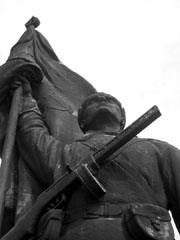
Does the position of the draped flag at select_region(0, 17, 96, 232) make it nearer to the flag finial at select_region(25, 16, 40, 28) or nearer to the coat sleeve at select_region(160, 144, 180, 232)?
the flag finial at select_region(25, 16, 40, 28)

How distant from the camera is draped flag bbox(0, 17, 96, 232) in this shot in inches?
217

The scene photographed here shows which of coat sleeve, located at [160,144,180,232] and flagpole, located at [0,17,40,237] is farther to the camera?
flagpole, located at [0,17,40,237]

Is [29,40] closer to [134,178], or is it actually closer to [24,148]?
[24,148]

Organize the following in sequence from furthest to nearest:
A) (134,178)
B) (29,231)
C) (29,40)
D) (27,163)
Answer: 1. (29,40)
2. (27,163)
3. (134,178)
4. (29,231)

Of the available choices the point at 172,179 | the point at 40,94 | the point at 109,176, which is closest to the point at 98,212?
the point at 109,176

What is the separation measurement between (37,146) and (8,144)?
1.02 ft

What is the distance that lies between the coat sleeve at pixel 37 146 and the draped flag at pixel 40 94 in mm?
157

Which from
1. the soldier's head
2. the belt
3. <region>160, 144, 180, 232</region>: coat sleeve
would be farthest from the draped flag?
<region>160, 144, 180, 232</region>: coat sleeve

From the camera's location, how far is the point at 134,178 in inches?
183

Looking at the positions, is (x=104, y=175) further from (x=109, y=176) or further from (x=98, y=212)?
(x=98, y=212)

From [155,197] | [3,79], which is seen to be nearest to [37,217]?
[155,197]

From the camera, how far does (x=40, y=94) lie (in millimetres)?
6629

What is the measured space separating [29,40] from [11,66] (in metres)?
1.38

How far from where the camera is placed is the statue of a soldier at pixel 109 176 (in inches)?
164
